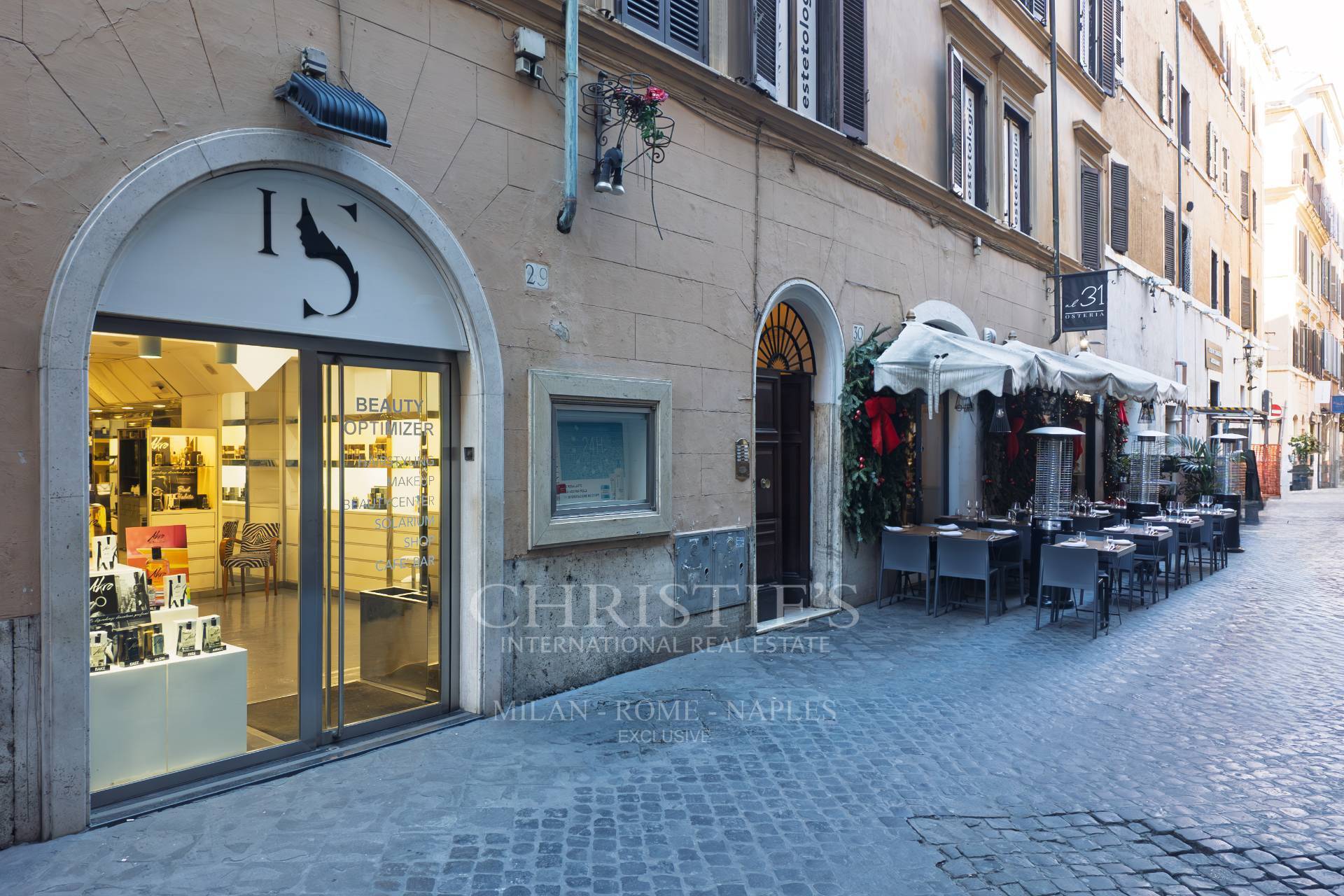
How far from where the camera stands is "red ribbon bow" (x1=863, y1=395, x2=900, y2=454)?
9.47 m

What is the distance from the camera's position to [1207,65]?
2367 cm

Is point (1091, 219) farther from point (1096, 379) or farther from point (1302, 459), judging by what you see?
point (1302, 459)

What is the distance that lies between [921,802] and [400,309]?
3.89 m

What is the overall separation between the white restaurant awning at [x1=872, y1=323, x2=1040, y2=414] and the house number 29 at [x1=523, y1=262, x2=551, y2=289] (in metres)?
4.28

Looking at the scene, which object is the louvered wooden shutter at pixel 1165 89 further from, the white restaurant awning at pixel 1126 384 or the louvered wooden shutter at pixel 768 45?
the louvered wooden shutter at pixel 768 45

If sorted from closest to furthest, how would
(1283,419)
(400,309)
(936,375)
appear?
1. (400,309)
2. (936,375)
3. (1283,419)

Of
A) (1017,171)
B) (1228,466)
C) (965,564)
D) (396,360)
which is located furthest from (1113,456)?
(396,360)

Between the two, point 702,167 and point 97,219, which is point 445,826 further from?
point 702,167

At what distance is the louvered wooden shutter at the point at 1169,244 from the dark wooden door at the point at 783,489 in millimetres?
14405

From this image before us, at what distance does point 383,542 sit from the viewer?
18.0ft

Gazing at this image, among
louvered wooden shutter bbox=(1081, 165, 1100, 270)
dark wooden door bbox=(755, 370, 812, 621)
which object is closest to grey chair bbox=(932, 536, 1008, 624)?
dark wooden door bbox=(755, 370, 812, 621)

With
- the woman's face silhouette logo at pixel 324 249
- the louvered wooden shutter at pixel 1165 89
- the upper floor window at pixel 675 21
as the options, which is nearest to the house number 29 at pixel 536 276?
the woman's face silhouette logo at pixel 324 249

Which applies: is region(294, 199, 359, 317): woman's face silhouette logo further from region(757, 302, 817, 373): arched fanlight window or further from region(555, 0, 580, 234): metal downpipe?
region(757, 302, 817, 373): arched fanlight window

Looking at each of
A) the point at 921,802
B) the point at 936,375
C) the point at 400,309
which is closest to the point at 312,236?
the point at 400,309
